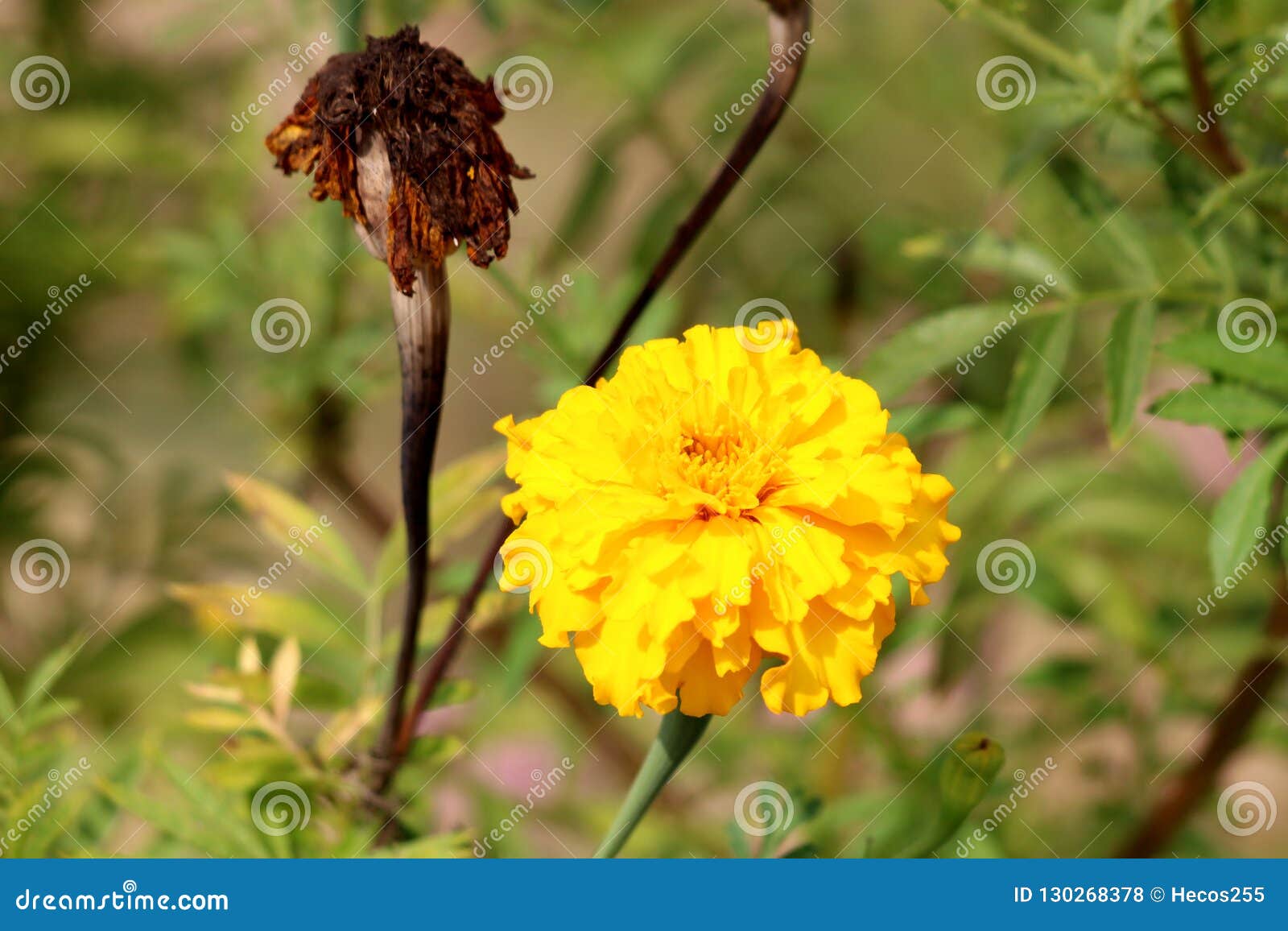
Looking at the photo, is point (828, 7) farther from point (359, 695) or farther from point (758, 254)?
point (359, 695)

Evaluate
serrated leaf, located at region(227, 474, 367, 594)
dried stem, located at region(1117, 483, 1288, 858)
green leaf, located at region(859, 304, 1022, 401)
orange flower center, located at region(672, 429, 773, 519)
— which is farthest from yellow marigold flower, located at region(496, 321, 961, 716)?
dried stem, located at region(1117, 483, 1288, 858)

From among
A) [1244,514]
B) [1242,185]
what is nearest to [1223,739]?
[1244,514]

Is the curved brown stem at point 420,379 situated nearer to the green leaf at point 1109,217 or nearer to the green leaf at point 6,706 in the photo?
the green leaf at point 6,706

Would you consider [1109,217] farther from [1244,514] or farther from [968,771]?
[968,771]

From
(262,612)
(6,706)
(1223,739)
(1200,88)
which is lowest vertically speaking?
(6,706)

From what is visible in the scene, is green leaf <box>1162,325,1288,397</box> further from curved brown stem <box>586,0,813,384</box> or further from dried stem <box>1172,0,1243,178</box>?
curved brown stem <box>586,0,813,384</box>

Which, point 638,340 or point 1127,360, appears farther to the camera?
point 638,340

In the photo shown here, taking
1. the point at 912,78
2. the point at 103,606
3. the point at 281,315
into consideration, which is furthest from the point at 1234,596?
the point at 103,606
